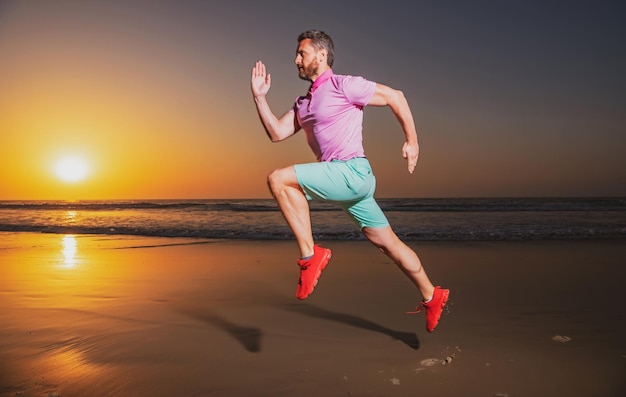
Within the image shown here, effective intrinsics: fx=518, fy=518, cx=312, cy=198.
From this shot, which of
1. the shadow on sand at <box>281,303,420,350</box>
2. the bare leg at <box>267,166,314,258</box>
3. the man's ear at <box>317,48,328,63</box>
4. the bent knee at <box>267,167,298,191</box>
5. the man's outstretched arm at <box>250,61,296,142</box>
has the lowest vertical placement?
the shadow on sand at <box>281,303,420,350</box>

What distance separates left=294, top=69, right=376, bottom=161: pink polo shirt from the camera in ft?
10.1

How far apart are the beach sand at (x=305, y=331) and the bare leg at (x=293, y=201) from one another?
897 mm

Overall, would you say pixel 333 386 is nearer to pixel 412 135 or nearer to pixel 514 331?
pixel 412 135

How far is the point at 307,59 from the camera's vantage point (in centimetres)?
315

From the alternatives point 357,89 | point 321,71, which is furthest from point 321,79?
point 357,89

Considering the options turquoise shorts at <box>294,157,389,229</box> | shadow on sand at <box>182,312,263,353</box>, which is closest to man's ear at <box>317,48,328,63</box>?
turquoise shorts at <box>294,157,389,229</box>

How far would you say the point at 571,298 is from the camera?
18.2 ft

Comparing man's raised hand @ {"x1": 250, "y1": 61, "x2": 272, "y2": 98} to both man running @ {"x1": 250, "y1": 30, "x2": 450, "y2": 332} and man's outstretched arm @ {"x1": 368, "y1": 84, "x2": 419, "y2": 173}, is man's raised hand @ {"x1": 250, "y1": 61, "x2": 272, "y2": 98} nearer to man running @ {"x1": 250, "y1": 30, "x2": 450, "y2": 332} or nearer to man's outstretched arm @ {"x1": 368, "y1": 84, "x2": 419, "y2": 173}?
man running @ {"x1": 250, "y1": 30, "x2": 450, "y2": 332}

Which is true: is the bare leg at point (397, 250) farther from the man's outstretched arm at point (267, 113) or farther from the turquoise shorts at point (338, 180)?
the man's outstretched arm at point (267, 113)

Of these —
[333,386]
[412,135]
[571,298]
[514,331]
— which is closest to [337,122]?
[412,135]

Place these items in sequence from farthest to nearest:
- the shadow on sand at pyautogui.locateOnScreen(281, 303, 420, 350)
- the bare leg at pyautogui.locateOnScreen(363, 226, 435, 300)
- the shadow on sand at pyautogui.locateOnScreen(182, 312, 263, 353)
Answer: the shadow on sand at pyautogui.locateOnScreen(281, 303, 420, 350) < the shadow on sand at pyautogui.locateOnScreen(182, 312, 263, 353) < the bare leg at pyautogui.locateOnScreen(363, 226, 435, 300)

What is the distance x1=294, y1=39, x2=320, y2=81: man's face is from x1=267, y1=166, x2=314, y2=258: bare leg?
0.61 m

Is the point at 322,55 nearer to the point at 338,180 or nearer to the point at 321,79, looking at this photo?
the point at 321,79

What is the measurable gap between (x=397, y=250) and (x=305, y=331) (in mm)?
1334
